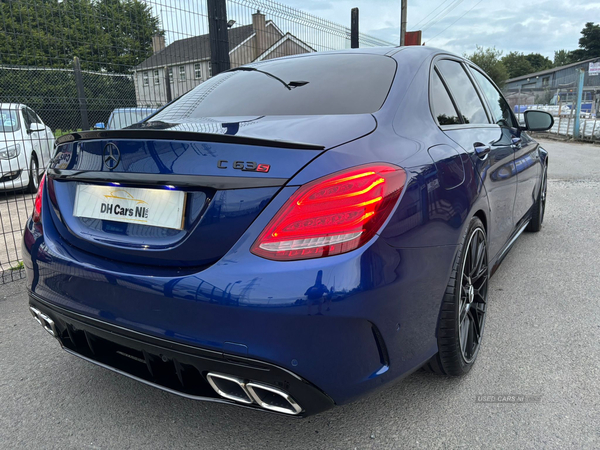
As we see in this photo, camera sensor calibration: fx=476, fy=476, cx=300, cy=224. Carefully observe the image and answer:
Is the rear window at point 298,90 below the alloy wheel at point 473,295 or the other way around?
the other way around

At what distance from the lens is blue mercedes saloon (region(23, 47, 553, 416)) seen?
4.72 feet

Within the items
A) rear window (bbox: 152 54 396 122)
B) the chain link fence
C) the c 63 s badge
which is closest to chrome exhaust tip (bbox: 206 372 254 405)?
the c 63 s badge

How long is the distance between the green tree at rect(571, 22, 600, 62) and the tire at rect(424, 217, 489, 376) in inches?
4102

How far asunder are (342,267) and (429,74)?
4.59 feet

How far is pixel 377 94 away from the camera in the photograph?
2.08 m

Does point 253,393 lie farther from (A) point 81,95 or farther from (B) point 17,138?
(B) point 17,138

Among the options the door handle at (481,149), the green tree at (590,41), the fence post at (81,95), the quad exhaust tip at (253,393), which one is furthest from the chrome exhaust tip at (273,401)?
the green tree at (590,41)

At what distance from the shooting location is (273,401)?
1548 mm

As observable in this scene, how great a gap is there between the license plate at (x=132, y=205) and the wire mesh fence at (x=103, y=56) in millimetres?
2432

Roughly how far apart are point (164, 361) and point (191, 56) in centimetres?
489

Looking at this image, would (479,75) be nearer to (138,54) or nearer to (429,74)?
(429,74)

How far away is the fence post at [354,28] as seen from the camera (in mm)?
8945

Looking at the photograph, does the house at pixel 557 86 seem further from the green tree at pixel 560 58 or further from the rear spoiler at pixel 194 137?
the green tree at pixel 560 58

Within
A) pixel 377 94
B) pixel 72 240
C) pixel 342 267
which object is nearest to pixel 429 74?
pixel 377 94
